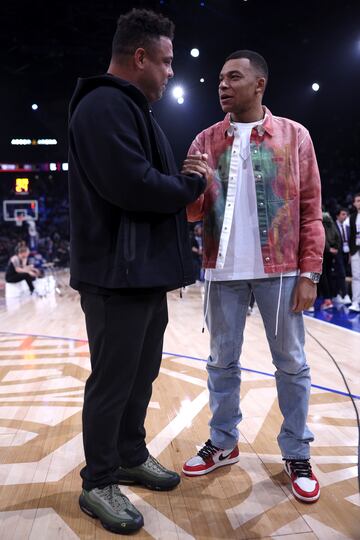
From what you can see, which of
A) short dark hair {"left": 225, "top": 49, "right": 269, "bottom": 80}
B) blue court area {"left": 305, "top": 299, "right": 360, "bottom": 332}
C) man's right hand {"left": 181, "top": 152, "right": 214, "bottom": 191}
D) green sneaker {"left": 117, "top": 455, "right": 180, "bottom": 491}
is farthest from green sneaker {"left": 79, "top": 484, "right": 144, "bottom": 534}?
blue court area {"left": 305, "top": 299, "right": 360, "bottom": 332}

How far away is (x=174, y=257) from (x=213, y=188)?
0.49 meters

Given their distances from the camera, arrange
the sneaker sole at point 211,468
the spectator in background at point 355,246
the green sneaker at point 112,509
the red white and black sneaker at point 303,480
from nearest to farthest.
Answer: the green sneaker at point 112,509, the red white and black sneaker at point 303,480, the sneaker sole at point 211,468, the spectator in background at point 355,246

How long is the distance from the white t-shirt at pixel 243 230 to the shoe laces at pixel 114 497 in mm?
873

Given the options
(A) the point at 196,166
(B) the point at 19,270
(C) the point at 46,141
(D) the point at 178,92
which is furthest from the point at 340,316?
(C) the point at 46,141

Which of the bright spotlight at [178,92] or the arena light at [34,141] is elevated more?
the bright spotlight at [178,92]

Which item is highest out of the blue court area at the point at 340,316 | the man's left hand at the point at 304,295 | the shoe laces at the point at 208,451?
the man's left hand at the point at 304,295

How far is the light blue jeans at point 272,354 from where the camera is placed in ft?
6.31

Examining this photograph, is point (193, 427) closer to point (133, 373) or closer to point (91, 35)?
point (133, 373)

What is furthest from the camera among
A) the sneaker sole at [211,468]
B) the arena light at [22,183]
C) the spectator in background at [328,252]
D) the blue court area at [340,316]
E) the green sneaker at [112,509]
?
the arena light at [22,183]

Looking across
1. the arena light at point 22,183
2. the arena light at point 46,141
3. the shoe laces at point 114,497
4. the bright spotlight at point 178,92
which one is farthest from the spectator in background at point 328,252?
the arena light at point 22,183

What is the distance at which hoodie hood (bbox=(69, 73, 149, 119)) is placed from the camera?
1.59 meters

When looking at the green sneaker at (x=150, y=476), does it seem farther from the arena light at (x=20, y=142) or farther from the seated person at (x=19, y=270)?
the arena light at (x=20, y=142)

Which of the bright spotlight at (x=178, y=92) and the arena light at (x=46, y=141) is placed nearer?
the bright spotlight at (x=178, y=92)

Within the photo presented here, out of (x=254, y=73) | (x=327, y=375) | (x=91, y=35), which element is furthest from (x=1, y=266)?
(x=254, y=73)
